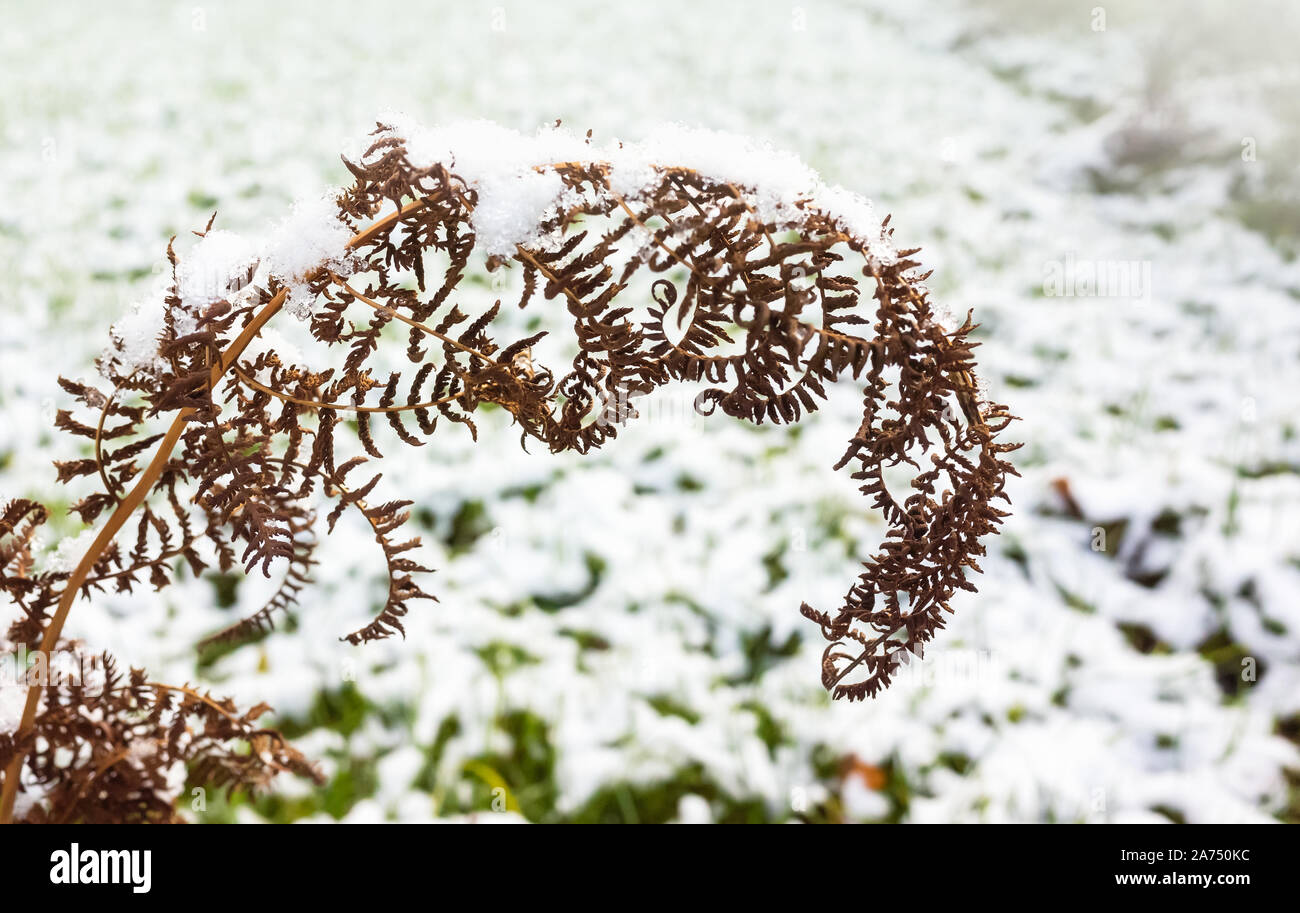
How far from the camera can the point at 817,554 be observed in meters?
2.51

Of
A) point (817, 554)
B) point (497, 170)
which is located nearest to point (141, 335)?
point (497, 170)

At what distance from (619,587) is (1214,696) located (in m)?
1.48

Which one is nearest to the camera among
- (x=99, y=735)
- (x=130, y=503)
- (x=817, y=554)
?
(x=130, y=503)

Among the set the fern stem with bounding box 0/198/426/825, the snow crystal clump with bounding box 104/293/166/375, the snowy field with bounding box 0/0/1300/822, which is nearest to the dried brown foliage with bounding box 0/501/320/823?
the fern stem with bounding box 0/198/426/825

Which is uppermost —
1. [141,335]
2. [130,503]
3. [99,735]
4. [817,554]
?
[817,554]

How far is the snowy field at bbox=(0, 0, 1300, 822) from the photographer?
6.28 ft

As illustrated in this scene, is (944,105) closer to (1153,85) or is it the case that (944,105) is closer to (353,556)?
(1153,85)

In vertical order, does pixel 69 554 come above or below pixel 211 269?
below

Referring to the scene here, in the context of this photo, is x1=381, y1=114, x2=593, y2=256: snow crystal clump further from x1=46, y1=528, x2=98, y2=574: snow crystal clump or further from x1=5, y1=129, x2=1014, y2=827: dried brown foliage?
x1=46, y1=528, x2=98, y2=574: snow crystal clump

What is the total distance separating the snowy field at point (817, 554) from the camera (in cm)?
191

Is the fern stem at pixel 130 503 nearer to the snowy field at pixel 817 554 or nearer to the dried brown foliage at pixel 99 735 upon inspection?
the dried brown foliage at pixel 99 735

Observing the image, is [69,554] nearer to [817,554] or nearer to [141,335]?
[141,335]
